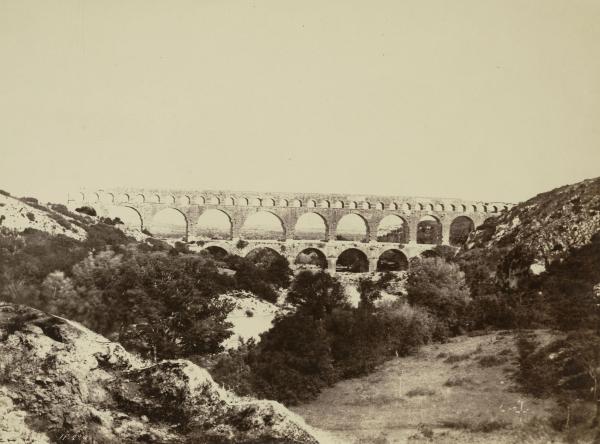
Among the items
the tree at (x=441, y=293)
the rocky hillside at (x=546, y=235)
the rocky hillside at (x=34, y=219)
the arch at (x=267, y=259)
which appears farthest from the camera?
the arch at (x=267, y=259)

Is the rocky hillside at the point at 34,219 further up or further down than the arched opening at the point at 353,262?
further up

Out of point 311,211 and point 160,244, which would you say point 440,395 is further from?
point 311,211

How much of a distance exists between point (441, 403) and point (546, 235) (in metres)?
19.7

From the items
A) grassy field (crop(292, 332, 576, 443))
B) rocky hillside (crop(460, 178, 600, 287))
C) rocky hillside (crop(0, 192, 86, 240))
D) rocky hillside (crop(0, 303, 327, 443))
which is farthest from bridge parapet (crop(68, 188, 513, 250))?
rocky hillside (crop(0, 303, 327, 443))

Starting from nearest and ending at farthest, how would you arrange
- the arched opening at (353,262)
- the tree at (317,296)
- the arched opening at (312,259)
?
the tree at (317,296) < the arched opening at (312,259) < the arched opening at (353,262)

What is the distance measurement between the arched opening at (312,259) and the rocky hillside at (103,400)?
41066 millimetres

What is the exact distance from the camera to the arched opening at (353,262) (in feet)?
164

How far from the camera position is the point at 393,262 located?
52781 mm

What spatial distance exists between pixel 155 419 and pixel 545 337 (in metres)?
14.5

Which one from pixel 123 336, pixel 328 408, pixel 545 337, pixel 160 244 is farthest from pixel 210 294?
pixel 160 244

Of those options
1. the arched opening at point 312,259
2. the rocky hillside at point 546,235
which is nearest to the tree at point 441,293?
the rocky hillside at point 546,235

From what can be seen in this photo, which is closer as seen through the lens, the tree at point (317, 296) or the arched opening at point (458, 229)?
the tree at point (317, 296)

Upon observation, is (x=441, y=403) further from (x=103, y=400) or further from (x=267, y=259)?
(x=267, y=259)

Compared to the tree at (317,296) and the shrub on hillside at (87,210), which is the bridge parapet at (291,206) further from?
the tree at (317,296)
